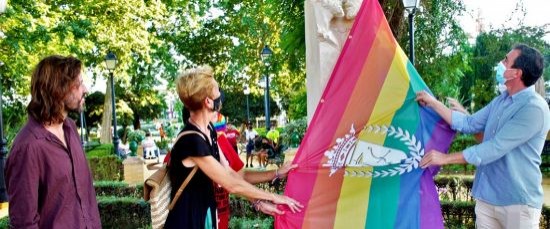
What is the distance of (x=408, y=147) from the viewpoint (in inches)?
138

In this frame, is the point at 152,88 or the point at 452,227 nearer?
the point at 452,227

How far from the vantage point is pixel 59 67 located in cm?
268

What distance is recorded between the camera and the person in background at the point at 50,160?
253 cm

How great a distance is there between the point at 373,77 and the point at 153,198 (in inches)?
61.9

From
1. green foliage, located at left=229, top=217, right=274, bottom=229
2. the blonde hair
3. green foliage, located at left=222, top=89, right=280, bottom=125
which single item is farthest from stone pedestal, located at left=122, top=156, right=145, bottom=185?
green foliage, located at left=222, top=89, right=280, bottom=125

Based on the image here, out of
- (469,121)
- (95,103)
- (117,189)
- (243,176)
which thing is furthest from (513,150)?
(95,103)

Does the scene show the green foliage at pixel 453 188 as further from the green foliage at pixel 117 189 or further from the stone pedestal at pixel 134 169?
the stone pedestal at pixel 134 169

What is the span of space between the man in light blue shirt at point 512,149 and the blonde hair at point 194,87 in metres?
1.40

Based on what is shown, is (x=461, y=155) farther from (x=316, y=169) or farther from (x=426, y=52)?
(x=426, y=52)

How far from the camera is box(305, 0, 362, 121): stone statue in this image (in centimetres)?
460

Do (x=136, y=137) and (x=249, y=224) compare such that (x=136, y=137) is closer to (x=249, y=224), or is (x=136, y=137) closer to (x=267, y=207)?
(x=249, y=224)

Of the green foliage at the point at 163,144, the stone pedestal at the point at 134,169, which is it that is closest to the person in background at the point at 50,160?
the stone pedestal at the point at 134,169

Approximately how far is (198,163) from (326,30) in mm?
2132

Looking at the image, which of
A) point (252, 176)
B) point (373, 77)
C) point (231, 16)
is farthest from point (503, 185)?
point (231, 16)
